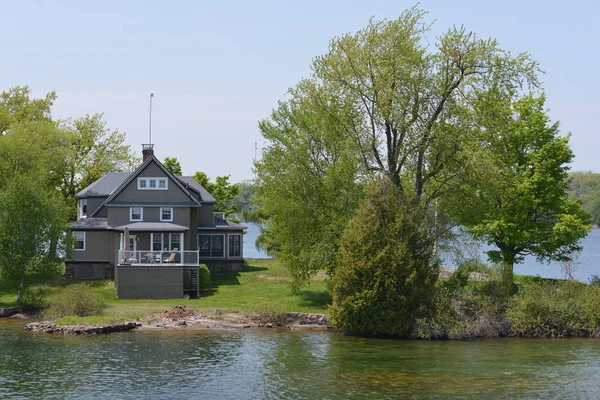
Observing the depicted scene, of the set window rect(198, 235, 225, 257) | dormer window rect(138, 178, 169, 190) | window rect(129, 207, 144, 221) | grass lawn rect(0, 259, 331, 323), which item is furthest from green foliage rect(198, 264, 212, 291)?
window rect(198, 235, 225, 257)

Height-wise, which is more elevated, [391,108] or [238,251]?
[391,108]

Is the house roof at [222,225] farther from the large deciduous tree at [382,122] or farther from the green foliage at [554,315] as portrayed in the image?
the green foliage at [554,315]

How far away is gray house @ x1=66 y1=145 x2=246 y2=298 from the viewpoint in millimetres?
53531

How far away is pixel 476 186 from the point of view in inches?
1898

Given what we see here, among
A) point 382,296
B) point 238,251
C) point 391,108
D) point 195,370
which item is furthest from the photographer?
point 238,251

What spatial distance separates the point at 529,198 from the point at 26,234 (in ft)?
108

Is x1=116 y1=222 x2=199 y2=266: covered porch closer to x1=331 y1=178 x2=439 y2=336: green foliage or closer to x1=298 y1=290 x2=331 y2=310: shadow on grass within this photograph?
x1=298 y1=290 x2=331 y2=310: shadow on grass

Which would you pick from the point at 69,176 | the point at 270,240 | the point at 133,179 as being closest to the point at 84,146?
the point at 69,176

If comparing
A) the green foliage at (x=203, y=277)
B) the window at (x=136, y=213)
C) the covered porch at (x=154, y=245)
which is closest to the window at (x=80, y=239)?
the covered porch at (x=154, y=245)

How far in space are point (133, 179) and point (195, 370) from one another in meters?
28.4

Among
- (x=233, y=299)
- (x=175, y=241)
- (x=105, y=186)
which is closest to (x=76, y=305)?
(x=233, y=299)

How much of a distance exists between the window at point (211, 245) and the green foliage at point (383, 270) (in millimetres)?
24894

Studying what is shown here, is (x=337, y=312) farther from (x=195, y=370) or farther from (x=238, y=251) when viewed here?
(x=238, y=251)

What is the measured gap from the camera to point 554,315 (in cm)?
4450
